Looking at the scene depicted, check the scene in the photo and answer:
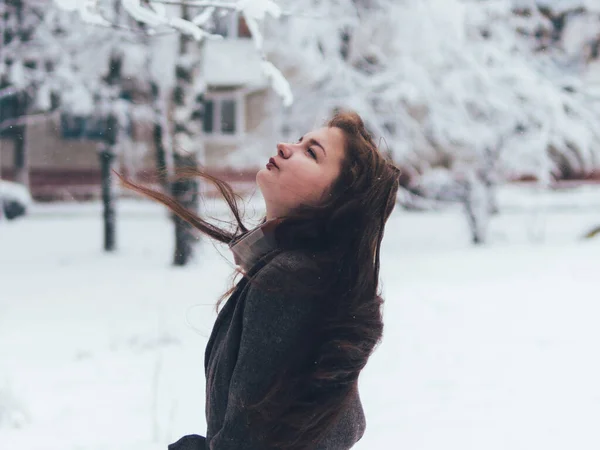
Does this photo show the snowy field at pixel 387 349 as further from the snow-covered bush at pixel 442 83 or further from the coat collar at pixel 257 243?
the snow-covered bush at pixel 442 83

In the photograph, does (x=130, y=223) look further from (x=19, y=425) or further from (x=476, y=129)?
(x=19, y=425)

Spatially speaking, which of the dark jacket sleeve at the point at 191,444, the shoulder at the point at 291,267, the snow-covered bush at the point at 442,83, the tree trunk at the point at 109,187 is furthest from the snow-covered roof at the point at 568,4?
the dark jacket sleeve at the point at 191,444

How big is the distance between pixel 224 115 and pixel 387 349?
680 inches

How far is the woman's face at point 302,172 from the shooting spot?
154 centimetres

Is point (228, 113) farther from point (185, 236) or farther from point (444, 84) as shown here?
point (185, 236)

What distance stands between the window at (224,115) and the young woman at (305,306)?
20.0m

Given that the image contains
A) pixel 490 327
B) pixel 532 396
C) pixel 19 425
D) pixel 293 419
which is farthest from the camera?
pixel 490 327

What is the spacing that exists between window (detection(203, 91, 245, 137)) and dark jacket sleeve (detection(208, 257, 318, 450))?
2019cm

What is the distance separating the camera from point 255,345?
1374mm

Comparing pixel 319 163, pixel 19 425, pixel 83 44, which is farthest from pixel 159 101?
pixel 319 163

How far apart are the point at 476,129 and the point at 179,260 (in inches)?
190

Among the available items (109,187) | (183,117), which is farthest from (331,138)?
(109,187)

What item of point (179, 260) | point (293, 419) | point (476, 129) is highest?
point (293, 419)

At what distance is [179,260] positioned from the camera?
856cm
